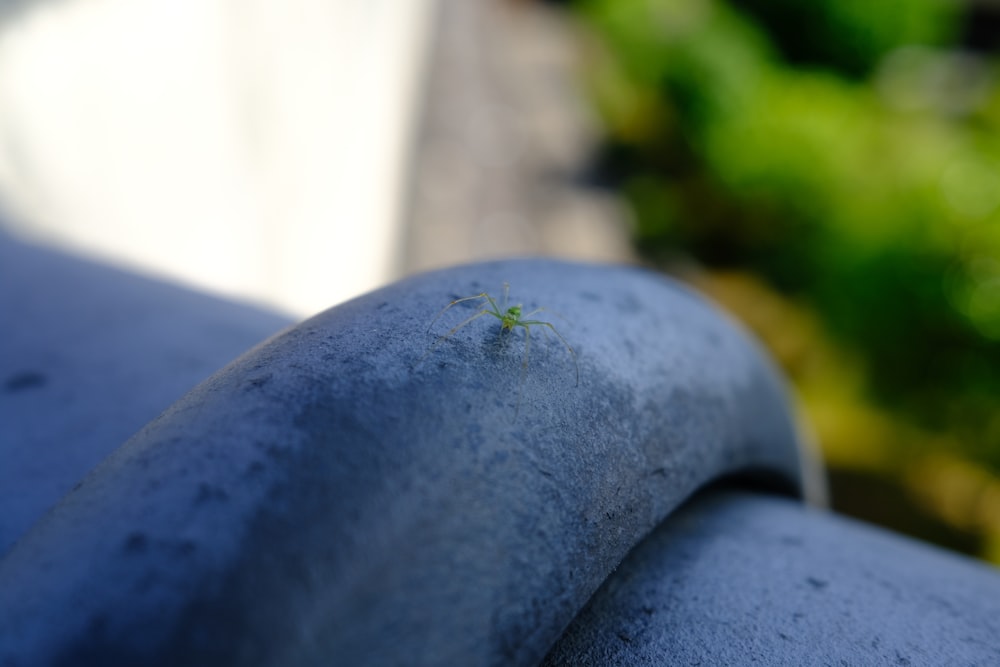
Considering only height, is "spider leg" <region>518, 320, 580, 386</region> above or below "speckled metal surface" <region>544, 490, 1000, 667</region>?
above

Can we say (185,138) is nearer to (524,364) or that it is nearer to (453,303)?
(453,303)

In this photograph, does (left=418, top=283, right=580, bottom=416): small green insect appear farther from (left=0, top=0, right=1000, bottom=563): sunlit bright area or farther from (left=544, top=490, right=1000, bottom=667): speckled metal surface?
(left=0, top=0, right=1000, bottom=563): sunlit bright area

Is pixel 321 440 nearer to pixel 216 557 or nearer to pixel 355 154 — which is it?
pixel 216 557

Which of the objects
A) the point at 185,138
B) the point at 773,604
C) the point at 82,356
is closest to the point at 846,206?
the point at 185,138

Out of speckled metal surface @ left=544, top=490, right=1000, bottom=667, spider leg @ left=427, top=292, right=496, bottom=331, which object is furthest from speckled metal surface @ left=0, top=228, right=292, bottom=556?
speckled metal surface @ left=544, top=490, right=1000, bottom=667

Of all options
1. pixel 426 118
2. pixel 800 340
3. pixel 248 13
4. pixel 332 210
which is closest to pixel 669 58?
pixel 426 118

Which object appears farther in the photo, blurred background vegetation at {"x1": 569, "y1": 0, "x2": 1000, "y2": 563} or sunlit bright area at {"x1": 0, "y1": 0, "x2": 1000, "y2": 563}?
blurred background vegetation at {"x1": 569, "y1": 0, "x2": 1000, "y2": 563}
